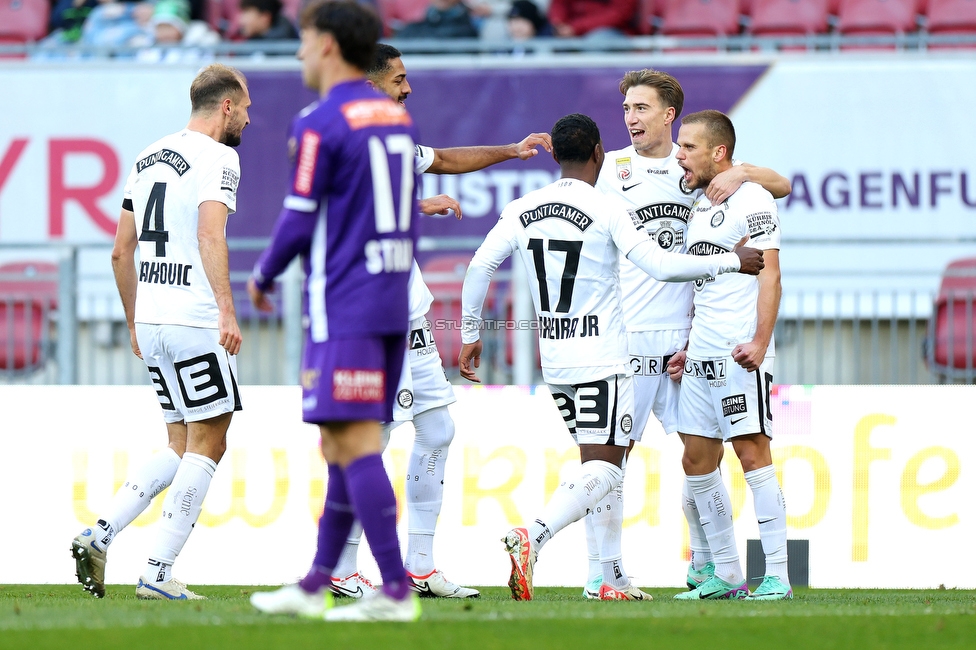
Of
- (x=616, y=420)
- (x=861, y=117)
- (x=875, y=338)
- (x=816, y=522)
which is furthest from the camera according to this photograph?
(x=861, y=117)

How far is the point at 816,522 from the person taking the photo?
26.8 feet

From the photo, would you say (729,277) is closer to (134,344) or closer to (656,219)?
(656,219)

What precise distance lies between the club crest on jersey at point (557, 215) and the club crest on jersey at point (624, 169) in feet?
2.80

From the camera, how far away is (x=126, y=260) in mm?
6488

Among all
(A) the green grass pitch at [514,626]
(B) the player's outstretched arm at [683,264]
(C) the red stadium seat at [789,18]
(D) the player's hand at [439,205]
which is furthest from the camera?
(C) the red stadium seat at [789,18]

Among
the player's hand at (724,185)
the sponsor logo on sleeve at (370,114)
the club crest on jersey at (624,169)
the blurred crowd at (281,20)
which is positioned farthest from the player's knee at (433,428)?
the blurred crowd at (281,20)

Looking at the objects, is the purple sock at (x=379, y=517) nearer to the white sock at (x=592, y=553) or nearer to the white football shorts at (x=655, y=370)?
the white sock at (x=592, y=553)

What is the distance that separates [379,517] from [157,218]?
2477 millimetres

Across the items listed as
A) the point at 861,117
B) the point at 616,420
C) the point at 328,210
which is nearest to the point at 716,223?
the point at 616,420

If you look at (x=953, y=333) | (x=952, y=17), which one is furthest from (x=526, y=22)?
(x=953, y=333)

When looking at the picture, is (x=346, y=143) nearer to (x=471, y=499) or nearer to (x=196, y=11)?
(x=471, y=499)

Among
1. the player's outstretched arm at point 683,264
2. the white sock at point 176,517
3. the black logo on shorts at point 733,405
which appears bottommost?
the white sock at point 176,517

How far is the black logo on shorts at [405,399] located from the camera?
6.34 meters

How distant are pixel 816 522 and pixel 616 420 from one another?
255 cm
